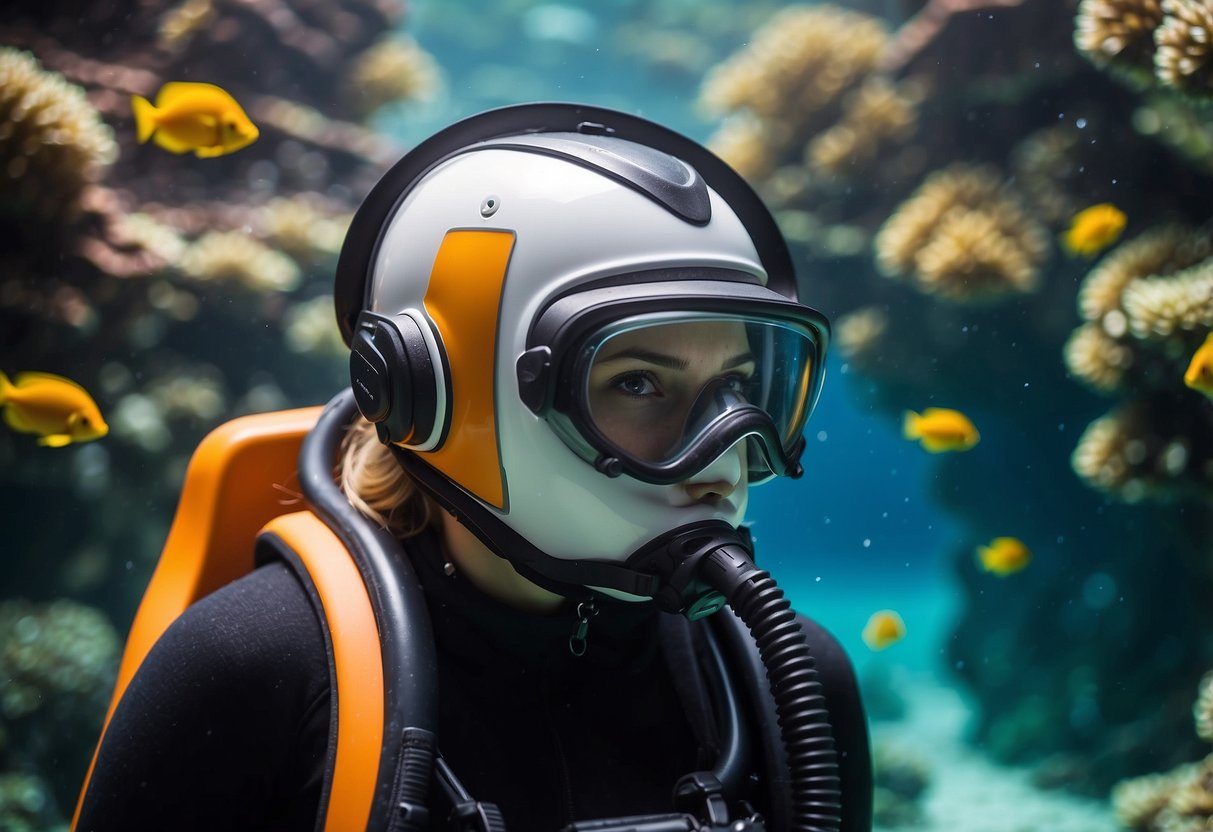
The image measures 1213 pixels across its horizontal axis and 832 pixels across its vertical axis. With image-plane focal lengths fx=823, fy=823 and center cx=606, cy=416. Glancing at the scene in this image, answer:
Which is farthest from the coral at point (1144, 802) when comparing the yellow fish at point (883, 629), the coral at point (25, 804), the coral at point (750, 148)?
the coral at point (25, 804)

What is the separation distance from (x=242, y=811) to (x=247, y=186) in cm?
473

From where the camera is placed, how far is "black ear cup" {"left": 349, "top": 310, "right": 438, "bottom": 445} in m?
1.06

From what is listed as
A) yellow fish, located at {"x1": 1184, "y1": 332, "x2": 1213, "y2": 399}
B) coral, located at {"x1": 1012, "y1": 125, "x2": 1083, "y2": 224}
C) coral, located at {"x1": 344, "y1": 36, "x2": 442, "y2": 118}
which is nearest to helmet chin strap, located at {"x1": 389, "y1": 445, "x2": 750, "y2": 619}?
yellow fish, located at {"x1": 1184, "y1": 332, "x2": 1213, "y2": 399}

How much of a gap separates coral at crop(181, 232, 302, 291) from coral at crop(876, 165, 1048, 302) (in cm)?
362

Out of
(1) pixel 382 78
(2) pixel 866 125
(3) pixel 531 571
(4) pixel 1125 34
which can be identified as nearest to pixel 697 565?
(3) pixel 531 571

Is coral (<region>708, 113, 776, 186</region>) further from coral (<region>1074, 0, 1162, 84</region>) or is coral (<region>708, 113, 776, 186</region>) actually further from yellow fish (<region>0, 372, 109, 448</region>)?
yellow fish (<region>0, 372, 109, 448</region>)

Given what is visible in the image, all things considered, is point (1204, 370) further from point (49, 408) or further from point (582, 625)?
point (49, 408)

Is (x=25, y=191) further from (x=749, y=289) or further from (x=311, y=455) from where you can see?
(x=749, y=289)

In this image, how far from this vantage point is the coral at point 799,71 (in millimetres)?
5391

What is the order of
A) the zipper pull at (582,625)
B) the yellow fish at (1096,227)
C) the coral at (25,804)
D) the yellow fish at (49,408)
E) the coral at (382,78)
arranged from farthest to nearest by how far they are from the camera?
the coral at (382,78) < the coral at (25,804) < the yellow fish at (1096,227) < the yellow fish at (49,408) < the zipper pull at (582,625)

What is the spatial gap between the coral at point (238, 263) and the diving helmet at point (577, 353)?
3691 mm

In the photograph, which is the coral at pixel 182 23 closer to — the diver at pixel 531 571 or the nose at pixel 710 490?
the diver at pixel 531 571

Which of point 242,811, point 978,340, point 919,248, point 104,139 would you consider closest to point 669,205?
point 242,811

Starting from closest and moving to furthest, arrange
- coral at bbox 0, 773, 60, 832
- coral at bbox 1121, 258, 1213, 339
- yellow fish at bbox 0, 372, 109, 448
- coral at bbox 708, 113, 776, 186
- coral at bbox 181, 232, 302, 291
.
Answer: yellow fish at bbox 0, 372, 109, 448 → coral at bbox 1121, 258, 1213, 339 → coral at bbox 0, 773, 60, 832 → coral at bbox 181, 232, 302, 291 → coral at bbox 708, 113, 776, 186
